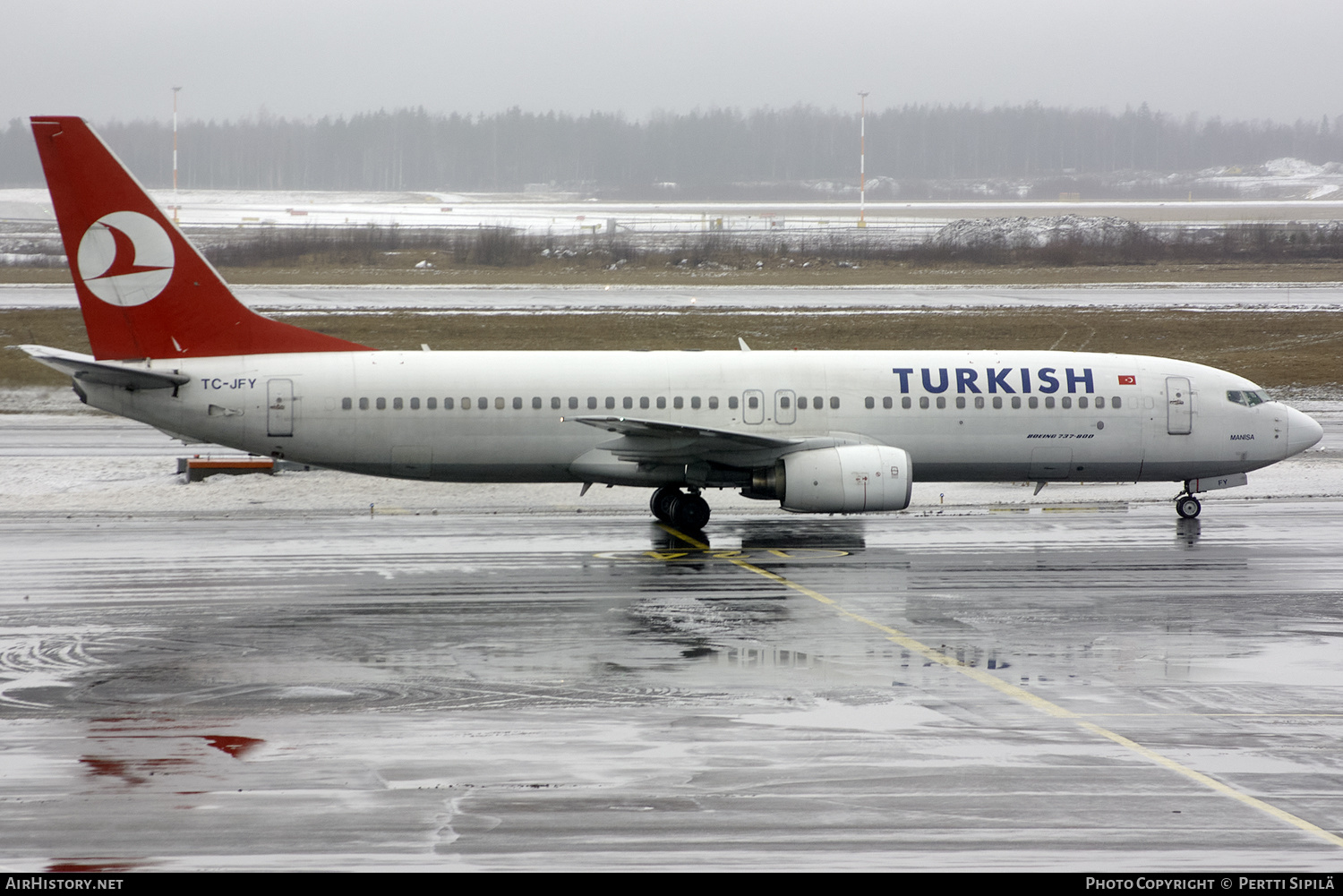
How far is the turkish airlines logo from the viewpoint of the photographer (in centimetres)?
2444

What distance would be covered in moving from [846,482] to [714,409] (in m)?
3.32

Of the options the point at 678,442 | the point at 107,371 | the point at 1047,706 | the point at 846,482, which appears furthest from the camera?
the point at 678,442

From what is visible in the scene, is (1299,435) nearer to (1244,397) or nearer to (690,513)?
(1244,397)

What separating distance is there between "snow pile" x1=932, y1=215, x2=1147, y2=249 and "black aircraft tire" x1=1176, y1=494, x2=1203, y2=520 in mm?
63093

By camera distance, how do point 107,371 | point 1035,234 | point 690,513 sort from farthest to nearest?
point 1035,234 → point 690,513 → point 107,371

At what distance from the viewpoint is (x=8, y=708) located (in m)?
13.5

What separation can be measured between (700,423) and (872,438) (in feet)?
11.5

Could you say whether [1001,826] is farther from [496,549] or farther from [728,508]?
[728,508]

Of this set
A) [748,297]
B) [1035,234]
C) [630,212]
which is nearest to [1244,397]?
[748,297]

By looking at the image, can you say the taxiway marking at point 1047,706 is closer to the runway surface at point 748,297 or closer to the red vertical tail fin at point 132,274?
the red vertical tail fin at point 132,274

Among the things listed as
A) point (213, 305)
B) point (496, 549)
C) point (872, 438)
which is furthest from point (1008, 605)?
point (213, 305)

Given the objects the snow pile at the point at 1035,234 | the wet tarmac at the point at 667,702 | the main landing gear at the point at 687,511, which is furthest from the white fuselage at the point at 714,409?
the snow pile at the point at 1035,234

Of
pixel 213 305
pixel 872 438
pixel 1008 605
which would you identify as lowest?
pixel 1008 605

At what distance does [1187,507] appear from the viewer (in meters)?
26.4
